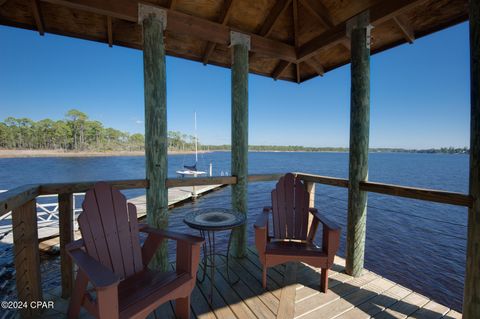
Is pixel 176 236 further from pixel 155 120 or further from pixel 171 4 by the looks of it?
pixel 171 4

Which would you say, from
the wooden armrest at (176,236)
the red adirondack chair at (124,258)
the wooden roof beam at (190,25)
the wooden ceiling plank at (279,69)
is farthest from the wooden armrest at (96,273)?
the wooden ceiling plank at (279,69)

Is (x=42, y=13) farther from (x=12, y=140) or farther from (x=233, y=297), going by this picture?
(x=12, y=140)

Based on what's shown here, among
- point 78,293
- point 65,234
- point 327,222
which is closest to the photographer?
point 78,293

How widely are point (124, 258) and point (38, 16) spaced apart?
224 cm

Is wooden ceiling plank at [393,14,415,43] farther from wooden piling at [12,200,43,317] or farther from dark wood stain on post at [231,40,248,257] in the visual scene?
wooden piling at [12,200,43,317]

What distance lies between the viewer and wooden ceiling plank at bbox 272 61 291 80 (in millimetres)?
3156

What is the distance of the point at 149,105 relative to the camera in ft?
6.54

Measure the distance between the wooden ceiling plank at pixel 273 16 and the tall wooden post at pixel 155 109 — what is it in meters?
1.13

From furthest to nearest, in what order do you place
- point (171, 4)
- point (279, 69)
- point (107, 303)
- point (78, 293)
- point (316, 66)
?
point (279, 69) → point (316, 66) → point (171, 4) → point (78, 293) → point (107, 303)

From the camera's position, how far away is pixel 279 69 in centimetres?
326

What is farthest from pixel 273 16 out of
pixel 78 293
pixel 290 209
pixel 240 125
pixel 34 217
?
pixel 78 293

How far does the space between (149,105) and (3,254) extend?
538cm

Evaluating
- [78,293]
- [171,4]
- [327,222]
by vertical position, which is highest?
[171,4]

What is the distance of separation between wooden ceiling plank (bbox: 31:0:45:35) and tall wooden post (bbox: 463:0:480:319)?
3.27 m
